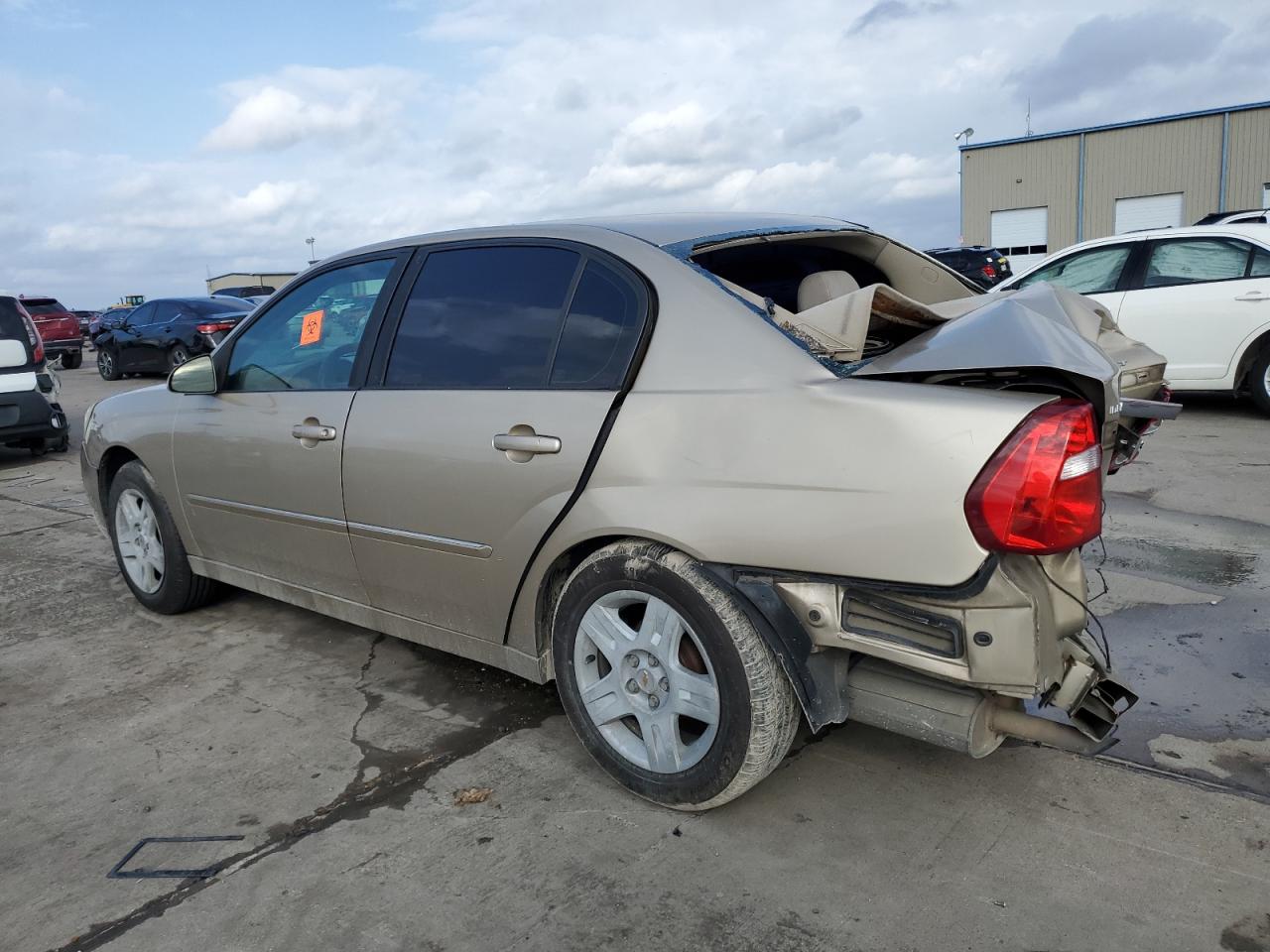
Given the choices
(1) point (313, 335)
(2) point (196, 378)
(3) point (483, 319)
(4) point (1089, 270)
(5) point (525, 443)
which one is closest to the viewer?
(5) point (525, 443)

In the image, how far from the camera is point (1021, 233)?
114 feet

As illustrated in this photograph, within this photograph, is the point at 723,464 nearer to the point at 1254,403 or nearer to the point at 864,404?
the point at 864,404

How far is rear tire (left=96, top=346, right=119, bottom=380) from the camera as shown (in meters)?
19.5

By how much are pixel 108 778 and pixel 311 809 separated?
2.53ft

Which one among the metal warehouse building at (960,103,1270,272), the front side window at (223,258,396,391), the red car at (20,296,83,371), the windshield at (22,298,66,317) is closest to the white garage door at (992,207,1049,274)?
the metal warehouse building at (960,103,1270,272)

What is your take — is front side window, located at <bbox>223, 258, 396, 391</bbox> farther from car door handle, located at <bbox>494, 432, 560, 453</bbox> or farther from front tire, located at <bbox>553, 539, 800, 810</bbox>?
front tire, located at <bbox>553, 539, 800, 810</bbox>

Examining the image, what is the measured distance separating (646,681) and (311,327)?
2.03 m

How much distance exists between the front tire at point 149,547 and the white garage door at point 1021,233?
1338 inches

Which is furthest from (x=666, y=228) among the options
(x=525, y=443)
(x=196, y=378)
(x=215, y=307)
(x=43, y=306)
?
(x=43, y=306)

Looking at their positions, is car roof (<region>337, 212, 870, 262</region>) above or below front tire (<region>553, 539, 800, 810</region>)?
above

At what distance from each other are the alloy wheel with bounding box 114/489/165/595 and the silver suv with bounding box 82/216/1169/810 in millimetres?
1016

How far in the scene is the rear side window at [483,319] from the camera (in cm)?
302

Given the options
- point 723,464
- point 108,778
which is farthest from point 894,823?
point 108,778

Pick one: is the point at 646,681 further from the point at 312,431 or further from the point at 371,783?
the point at 312,431
